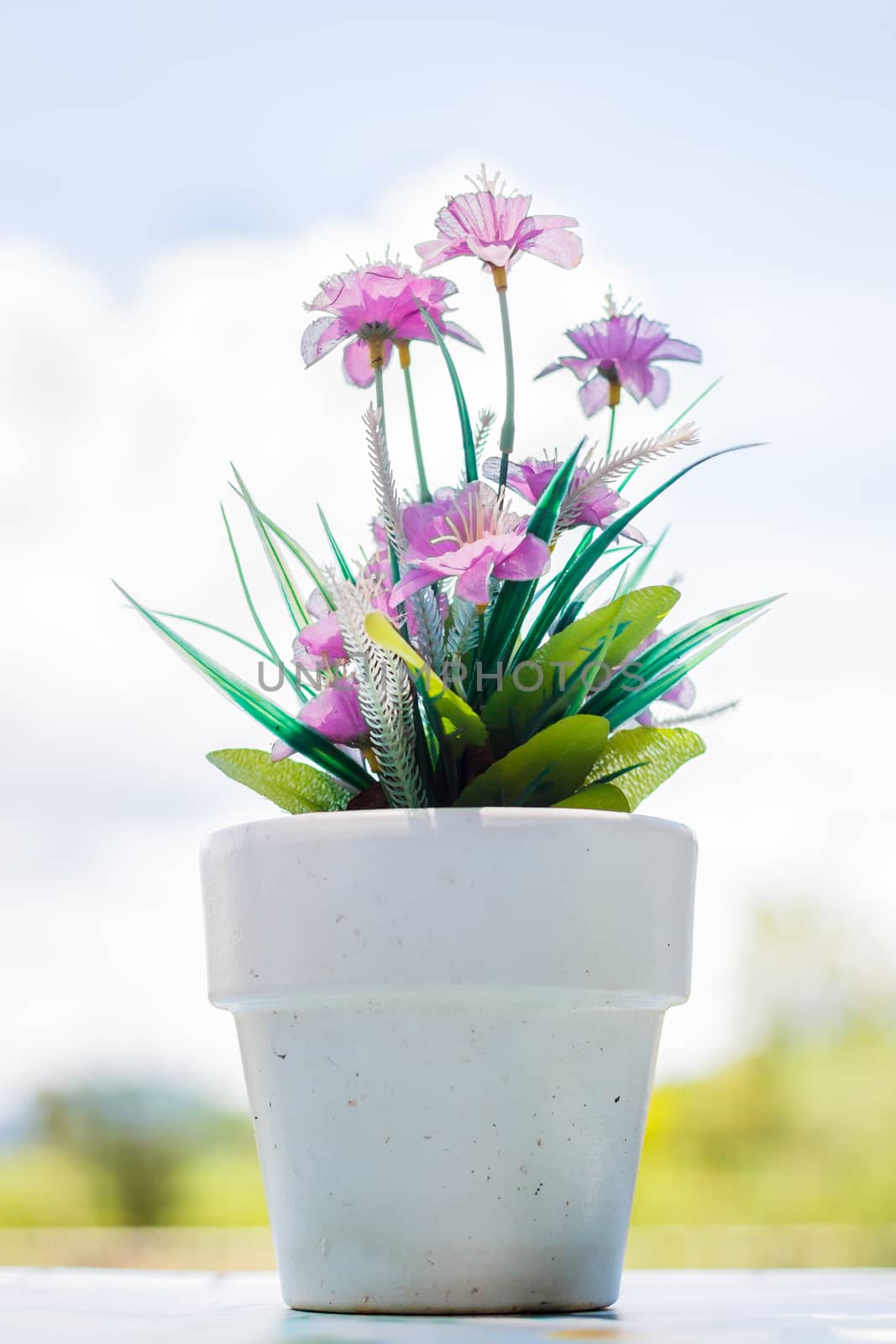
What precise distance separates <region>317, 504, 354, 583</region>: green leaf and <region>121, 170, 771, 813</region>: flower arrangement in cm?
3

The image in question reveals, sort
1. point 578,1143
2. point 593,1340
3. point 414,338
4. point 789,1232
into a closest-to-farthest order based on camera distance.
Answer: point 593,1340 < point 578,1143 < point 414,338 < point 789,1232

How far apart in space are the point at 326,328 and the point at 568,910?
335mm

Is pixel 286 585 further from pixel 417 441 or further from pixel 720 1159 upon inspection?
pixel 720 1159

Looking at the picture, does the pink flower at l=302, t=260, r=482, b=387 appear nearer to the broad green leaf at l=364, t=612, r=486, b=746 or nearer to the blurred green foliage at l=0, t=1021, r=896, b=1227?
the broad green leaf at l=364, t=612, r=486, b=746

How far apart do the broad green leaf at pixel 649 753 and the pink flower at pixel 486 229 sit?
9.6 inches

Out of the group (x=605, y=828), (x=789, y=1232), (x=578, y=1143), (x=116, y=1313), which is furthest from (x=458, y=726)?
(x=789, y=1232)

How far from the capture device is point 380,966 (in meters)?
Answer: 0.55

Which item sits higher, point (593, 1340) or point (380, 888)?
point (380, 888)

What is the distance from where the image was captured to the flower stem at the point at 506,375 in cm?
66

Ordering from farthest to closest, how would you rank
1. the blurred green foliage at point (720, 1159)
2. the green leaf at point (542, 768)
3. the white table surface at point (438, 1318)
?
the blurred green foliage at point (720, 1159) → the green leaf at point (542, 768) → the white table surface at point (438, 1318)

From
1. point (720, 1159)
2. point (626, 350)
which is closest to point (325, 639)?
point (626, 350)

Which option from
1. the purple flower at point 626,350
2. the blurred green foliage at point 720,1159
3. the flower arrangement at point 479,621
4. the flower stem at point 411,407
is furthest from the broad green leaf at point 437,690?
the blurred green foliage at point 720,1159

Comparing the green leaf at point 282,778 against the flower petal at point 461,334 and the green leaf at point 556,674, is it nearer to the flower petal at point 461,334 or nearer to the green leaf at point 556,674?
the green leaf at point 556,674

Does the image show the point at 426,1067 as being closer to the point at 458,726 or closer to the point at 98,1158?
the point at 458,726
